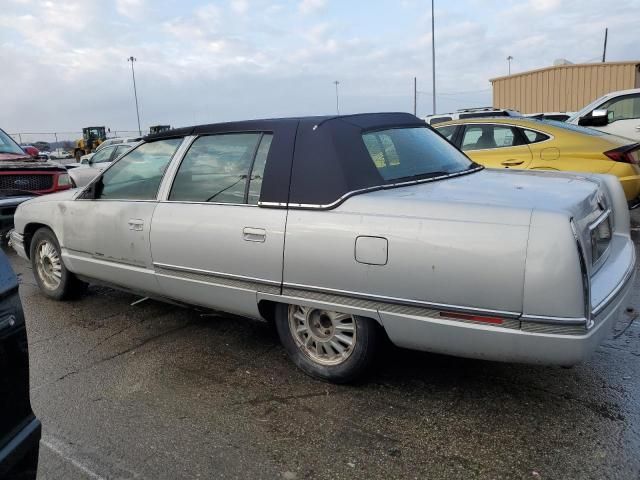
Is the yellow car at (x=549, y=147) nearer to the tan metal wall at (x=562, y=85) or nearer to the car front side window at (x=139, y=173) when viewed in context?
the car front side window at (x=139, y=173)

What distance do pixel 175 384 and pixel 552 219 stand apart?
7.99 ft

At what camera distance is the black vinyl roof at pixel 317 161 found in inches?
125

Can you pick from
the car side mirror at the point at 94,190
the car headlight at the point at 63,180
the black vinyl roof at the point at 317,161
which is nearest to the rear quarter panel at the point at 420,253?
the black vinyl roof at the point at 317,161

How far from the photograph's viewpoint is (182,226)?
12.4ft

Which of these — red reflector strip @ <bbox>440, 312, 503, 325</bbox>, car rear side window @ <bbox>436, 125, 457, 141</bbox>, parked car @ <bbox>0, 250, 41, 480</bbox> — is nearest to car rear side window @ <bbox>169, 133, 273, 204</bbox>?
red reflector strip @ <bbox>440, 312, 503, 325</bbox>

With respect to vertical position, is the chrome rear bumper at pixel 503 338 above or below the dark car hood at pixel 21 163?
below

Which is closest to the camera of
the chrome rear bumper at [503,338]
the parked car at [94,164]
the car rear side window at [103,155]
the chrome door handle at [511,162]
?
the chrome rear bumper at [503,338]

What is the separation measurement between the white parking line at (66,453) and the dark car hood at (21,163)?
608cm

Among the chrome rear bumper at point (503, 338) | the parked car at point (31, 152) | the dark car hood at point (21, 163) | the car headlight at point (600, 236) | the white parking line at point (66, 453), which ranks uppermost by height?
the parked car at point (31, 152)

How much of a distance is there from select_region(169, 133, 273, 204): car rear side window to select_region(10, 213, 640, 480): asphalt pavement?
1.15m

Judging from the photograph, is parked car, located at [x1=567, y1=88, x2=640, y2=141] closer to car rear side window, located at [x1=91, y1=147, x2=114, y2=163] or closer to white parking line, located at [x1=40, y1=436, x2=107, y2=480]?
white parking line, located at [x1=40, y1=436, x2=107, y2=480]

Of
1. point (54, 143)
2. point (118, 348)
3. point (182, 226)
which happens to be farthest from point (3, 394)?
point (54, 143)

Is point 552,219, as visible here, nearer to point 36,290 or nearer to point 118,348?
point 118,348

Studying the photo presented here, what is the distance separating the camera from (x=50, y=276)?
5.31 metres
